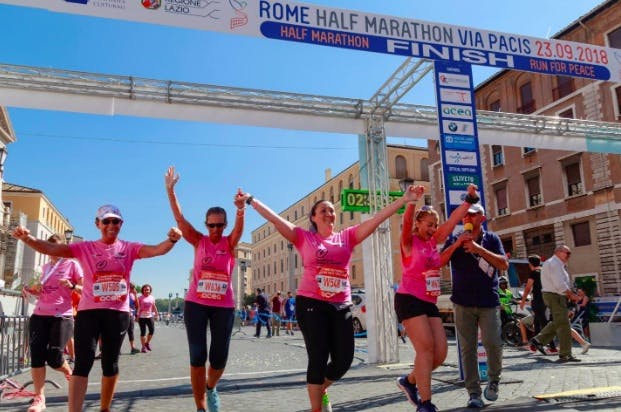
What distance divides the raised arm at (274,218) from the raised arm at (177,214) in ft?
1.98

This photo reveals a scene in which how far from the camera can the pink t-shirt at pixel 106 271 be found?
4414mm

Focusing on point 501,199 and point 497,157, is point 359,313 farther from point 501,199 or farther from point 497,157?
point 497,157

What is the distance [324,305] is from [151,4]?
576 cm

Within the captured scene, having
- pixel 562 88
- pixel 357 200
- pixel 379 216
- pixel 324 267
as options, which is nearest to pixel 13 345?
pixel 357 200

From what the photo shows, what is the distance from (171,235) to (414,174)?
158 feet

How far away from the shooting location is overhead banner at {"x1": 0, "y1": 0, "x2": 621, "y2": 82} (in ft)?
25.7

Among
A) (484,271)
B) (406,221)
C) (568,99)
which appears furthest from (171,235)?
(568,99)

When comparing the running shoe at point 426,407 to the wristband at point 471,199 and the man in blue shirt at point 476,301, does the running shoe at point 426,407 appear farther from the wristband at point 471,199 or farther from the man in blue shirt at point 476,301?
the wristband at point 471,199

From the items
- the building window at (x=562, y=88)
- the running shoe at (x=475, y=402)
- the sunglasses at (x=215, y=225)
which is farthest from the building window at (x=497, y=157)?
the sunglasses at (x=215, y=225)

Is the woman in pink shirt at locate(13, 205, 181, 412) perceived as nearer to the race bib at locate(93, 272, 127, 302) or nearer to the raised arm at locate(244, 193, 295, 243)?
the race bib at locate(93, 272, 127, 302)

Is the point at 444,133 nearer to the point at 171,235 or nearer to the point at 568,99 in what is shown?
the point at 171,235

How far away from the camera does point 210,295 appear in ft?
15.4

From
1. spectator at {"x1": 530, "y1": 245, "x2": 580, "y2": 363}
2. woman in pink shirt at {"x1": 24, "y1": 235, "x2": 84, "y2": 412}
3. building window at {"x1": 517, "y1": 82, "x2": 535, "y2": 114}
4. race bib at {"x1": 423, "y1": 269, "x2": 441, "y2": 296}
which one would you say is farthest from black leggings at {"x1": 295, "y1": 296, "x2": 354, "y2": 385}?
building window at {"x1": 517, "y1": 82, "x2": 535, "y2": 114}

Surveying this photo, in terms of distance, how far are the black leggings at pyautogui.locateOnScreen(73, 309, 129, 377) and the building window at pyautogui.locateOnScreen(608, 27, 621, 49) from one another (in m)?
30.2
